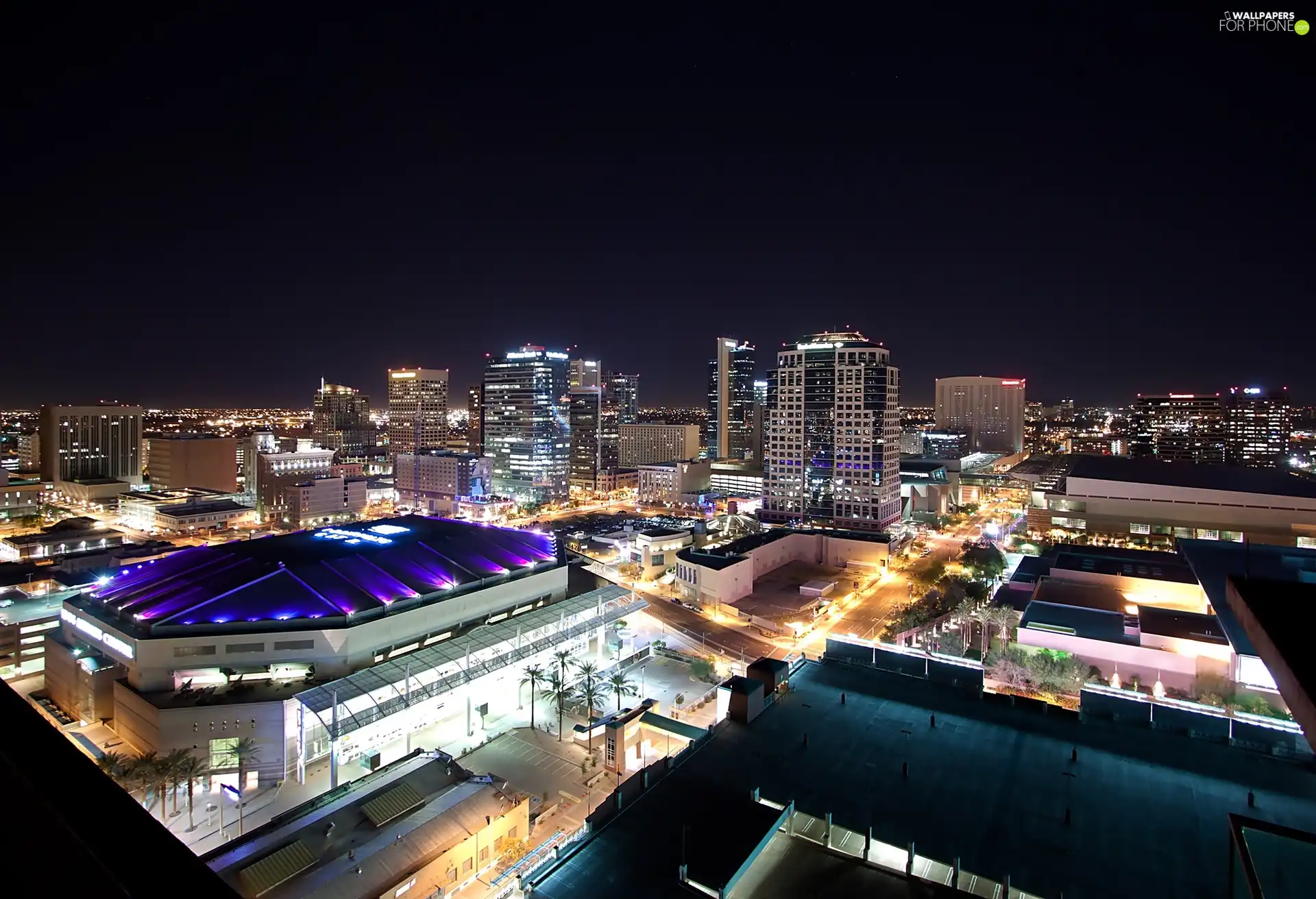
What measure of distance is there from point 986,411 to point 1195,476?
7543cm

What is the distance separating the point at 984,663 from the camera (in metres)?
23.8

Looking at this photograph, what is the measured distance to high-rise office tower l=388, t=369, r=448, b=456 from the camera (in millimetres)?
106625

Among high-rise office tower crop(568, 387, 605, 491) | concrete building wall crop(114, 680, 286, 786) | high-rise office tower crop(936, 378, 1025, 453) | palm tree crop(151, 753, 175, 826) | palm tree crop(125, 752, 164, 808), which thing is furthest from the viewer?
high-rise office tower crop(936, 378, 1025, 453)

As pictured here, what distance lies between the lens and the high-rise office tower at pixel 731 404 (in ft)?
346

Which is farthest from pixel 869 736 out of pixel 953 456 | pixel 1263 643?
pixel 953 456

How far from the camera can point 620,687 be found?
2161 cm

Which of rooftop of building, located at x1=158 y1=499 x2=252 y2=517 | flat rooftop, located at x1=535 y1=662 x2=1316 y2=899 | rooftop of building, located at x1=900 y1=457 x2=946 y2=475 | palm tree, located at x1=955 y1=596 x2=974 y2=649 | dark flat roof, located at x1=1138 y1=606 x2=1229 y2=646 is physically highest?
rooftop of building, located at x1=900 y1=457 x2=946 y2=475

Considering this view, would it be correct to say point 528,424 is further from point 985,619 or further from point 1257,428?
point 1257,428

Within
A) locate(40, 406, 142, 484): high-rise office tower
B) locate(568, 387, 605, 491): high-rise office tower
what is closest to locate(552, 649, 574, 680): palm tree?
locate(568, 387, 605, 491): high-rise office tower

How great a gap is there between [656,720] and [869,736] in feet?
25.8

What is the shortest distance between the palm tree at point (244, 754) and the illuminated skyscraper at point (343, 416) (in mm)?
105639

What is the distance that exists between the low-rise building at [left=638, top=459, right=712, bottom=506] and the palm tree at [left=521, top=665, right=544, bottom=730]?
44.1 meters

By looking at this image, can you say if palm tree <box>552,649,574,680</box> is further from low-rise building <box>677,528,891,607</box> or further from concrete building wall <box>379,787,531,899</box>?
low-rise building <box>677,528,891,607</box>

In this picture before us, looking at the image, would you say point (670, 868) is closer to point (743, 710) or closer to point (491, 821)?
point (743, 710)
